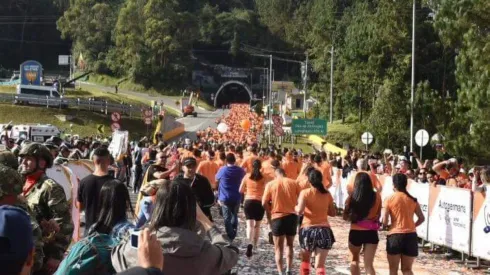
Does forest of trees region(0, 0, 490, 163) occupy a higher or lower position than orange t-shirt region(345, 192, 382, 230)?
higher

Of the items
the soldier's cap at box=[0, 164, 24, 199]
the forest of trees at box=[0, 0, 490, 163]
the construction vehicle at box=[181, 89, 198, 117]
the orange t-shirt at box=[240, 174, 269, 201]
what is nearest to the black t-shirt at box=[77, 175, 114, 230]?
the soldier's cap at box=[0, 164, 24, 199]

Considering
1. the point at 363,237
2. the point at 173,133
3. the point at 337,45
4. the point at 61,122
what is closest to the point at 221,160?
the point at 363,237

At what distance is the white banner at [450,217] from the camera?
14.8 metres

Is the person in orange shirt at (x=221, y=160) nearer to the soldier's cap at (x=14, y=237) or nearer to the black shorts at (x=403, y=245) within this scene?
the black shorts at (x=403, y=245)

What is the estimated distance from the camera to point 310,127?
47.0m

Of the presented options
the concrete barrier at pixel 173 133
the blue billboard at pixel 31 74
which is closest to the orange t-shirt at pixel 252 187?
the concrete barrier at pixel 173 133

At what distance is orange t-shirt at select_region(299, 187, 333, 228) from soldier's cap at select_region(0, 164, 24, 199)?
6303 millimetres

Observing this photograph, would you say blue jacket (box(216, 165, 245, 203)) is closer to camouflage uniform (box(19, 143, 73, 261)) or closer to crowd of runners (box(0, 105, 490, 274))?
crowd of runners (box(0, 105, 490, 274))

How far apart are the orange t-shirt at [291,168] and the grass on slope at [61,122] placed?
126 feet

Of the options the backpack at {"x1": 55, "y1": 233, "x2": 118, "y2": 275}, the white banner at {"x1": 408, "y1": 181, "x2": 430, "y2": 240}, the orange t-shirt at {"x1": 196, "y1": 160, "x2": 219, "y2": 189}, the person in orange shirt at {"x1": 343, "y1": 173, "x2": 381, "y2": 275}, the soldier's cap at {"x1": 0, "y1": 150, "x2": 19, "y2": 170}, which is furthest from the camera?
the orange t-shirt at {"x1": 196, "y1": 160, "x2": 219, "y2": 189}

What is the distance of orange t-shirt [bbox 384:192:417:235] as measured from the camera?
35.9 feet

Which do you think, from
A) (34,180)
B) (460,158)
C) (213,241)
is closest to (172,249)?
(213,241)

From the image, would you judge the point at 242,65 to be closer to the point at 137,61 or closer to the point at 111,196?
the point at 137,61

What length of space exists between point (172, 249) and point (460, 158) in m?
27.6
